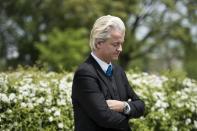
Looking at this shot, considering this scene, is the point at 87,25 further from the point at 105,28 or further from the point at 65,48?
the point at 105,28

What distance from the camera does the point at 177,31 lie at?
29828mm

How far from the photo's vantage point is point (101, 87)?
393 centimetres

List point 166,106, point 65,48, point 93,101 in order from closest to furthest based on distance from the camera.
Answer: point 93,101, point 166,106, point 65,48

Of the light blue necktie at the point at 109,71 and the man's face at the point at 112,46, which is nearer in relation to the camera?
the man's face at the point at 112,46

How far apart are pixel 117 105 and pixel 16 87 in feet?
7.21

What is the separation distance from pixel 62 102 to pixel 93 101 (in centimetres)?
219

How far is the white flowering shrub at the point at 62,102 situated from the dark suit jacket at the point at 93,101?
1.89 meters

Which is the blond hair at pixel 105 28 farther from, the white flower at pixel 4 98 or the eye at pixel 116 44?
the white flower at pixel 4 98

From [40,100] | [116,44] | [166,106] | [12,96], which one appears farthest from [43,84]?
[116,44]

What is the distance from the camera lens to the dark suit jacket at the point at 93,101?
382 cm

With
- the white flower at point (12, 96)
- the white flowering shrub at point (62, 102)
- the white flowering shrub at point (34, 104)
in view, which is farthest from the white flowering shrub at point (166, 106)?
the white flower at point (12, 96)

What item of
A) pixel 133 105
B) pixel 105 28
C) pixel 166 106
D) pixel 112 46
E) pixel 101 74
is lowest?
pixel 166 106

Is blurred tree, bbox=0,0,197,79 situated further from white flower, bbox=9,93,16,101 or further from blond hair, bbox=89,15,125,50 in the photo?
blond hair, bbox=89,15,125,50

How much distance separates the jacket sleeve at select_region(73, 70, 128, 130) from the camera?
3.81 metres
